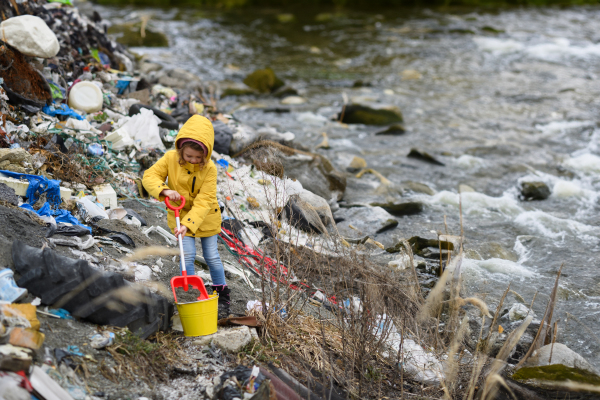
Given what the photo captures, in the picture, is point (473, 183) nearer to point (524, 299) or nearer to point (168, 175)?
point (524, 299)

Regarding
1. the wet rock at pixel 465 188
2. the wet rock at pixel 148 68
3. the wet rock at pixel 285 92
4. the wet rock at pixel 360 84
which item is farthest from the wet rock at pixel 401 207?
the wet rock at pixel 360 84

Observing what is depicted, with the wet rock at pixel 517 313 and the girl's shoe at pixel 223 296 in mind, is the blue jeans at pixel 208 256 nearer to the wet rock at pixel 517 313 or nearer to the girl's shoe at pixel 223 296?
the girl's shoe at pixel 223 296

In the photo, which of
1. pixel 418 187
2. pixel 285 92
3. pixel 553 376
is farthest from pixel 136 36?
pixel 553 376

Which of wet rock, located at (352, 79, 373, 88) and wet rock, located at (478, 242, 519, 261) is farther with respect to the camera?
wet rock, located at (352, 79, 373, 88)

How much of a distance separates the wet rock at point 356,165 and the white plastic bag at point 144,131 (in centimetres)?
299

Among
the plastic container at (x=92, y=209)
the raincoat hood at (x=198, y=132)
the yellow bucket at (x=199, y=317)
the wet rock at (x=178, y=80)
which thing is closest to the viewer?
the yellow bucket at (x=199, y=317)

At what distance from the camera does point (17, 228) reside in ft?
9.90

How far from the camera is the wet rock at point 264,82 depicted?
11000mm

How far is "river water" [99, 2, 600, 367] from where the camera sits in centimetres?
553

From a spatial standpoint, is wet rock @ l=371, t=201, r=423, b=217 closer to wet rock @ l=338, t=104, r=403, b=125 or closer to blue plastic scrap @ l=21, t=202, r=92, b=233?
wet rock @ l=338, t=104, r=403, b=125

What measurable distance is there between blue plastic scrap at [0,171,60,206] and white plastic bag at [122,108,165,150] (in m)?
1.67

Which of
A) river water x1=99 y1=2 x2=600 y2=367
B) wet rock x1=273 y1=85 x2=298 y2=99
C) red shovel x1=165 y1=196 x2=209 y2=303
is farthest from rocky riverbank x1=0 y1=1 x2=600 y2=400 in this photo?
wet rock x1=273 y1=85 x2=298 y2=99

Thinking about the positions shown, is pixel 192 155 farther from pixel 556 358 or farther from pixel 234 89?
pixel 234 89

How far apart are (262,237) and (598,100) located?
9477 mm
